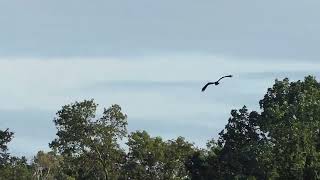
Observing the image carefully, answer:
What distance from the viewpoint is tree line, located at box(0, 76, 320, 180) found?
6425cm

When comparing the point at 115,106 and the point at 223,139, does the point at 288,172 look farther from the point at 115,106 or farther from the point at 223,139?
the point at 115,106

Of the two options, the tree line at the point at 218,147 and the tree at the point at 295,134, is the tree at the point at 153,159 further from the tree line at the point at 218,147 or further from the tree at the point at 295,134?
the tree at the point at 295,134

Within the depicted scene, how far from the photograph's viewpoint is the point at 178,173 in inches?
3484

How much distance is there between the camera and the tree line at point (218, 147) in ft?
211

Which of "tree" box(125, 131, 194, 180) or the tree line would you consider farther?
"tree" box(125, 131, 194, 180)

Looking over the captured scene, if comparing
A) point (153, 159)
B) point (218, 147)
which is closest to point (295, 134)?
point (218, 147)

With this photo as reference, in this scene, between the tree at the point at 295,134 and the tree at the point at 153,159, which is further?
the tree at the point at 153,159

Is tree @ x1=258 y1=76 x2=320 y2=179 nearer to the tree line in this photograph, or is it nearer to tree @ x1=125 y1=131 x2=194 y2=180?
the tree line

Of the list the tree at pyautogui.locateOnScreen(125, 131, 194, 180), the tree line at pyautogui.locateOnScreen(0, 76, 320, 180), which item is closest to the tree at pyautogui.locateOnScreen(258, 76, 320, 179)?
the tree line at pyautogui.locateOnScreen(0, 76, 320, 180)

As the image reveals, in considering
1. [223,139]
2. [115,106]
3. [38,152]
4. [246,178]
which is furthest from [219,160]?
[38,152]

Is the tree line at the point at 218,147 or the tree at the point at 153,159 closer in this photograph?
the tree line at the point at 218,147

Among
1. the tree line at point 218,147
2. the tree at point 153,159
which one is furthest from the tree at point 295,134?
the tree at point 153,159

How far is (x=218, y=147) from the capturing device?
73.5 meters

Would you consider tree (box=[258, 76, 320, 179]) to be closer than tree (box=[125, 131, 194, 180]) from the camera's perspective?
Yes
